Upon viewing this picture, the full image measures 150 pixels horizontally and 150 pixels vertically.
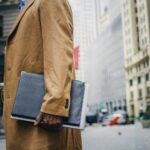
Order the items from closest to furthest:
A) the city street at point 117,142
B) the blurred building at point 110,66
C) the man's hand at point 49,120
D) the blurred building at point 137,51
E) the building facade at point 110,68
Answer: the man's hand at point 49,120 → the city street at point 117,142 → the blurred building at point 137,51 → the building facade at point 110,68 → the blurred building at point 110,66

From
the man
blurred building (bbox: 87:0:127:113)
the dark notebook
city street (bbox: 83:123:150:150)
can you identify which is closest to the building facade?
blurred building (bbox: 87:0:127:113)

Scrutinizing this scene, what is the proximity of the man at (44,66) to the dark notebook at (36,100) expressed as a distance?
2.3 inches

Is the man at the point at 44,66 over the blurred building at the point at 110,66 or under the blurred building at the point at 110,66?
under

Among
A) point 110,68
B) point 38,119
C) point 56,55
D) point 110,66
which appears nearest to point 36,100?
point 38,119

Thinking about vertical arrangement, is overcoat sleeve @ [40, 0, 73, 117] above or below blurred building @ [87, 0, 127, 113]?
below

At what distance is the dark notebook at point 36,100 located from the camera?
266cm

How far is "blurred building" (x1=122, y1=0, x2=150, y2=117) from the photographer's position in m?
86.2

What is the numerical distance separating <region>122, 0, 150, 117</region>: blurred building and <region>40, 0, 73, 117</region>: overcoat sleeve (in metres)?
81.1

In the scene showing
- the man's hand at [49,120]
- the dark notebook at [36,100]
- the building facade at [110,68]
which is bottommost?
the man's hand at [49,120]

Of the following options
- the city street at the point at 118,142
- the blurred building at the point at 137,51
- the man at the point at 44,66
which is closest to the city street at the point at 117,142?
the city street at the point at 118,142

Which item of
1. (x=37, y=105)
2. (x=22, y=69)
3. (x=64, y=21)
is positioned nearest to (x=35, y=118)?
(x=37, y=105)

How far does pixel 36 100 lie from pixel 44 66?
213 millimetres

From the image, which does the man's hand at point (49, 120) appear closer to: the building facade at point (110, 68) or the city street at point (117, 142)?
the city street at point (117, 142)

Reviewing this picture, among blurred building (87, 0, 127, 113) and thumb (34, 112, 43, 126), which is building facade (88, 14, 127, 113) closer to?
blurred building (87, 0, 127, 113)
